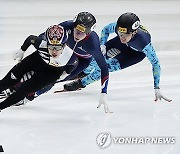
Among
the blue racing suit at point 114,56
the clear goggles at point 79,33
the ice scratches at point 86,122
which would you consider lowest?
the ice scratches at point 86,122

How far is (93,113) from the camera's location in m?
4.28

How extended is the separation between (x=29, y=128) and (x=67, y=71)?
55 centimetres

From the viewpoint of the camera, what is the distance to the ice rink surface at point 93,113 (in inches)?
135

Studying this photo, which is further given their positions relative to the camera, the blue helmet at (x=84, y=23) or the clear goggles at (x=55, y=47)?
the blue helmet at (x=84, y=23)

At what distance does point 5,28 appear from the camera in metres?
6.93

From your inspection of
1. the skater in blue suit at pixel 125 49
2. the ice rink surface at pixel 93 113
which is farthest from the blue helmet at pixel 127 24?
the ice rink surface at pixel 93 113

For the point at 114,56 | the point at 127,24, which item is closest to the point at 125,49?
the point at 114,56

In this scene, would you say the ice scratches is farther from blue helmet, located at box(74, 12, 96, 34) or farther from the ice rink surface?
blue helmet, located at box(74, 12, 96, 34)

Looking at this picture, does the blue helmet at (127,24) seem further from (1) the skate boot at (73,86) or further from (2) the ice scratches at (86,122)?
(1) the skate boot at (73,86)

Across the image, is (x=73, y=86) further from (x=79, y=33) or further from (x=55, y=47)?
(x=55, y=47)

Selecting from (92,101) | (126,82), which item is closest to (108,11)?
(126,82)

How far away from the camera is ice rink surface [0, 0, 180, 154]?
135 inches

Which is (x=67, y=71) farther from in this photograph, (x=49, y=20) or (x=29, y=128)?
(x=49, y=20)

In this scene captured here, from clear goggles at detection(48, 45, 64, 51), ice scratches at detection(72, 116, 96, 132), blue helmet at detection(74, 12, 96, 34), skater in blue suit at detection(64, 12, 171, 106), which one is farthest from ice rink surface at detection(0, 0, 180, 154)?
blue helmet at detection(74, 12, 96, 34)
